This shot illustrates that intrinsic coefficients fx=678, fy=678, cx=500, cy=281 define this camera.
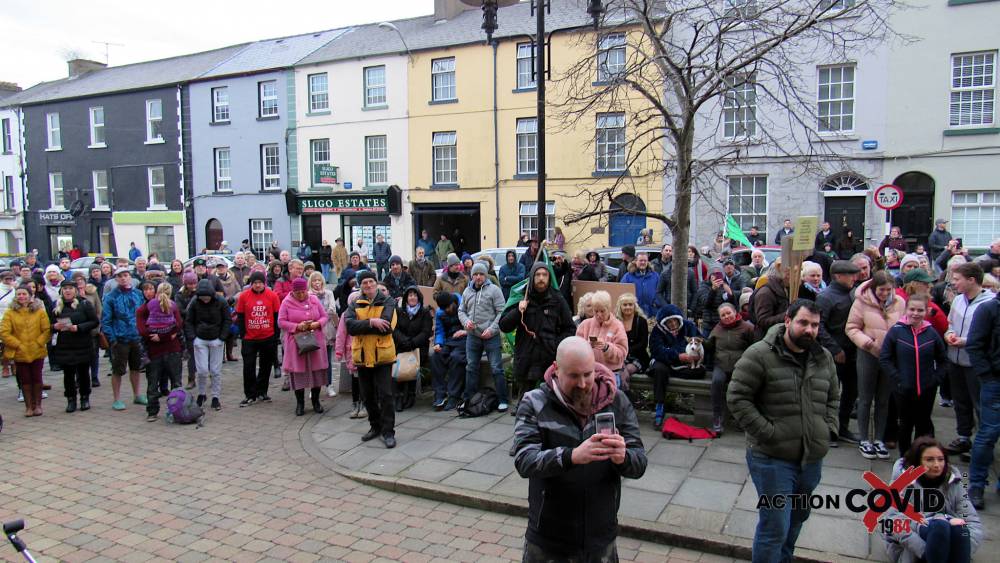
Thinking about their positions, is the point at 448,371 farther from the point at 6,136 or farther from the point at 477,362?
the point at 6,136

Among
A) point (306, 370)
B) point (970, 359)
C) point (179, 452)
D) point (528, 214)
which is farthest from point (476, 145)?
point (970, 359)

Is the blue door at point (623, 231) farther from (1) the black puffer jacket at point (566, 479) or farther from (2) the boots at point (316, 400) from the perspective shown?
(1) the black puffer jacket at point (566, 479)

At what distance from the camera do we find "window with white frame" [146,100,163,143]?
109ft

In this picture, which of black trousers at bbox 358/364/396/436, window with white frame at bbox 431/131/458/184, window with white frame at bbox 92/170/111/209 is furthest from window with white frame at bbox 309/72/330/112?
black trousers at bbox 358/364/396/436

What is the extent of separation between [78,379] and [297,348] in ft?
11.3

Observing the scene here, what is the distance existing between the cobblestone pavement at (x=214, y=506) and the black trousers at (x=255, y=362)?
1.00 meters

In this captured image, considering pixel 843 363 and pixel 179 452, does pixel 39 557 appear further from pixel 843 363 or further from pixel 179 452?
pixel 843 363

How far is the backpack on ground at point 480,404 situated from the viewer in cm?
870

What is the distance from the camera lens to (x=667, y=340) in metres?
7.89

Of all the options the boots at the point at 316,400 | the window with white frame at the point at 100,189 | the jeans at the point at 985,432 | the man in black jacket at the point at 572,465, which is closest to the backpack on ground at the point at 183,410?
the boots at the point at 316,400

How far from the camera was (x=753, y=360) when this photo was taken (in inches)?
170

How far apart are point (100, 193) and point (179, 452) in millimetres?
33452

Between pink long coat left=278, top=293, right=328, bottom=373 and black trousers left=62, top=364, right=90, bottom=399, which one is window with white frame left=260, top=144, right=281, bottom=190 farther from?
pink long coat left=278, top=293, right=328, bottom=373

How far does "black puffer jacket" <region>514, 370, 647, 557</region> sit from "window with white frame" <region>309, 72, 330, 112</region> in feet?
91.8
